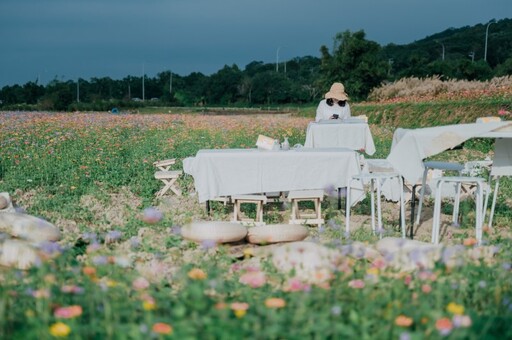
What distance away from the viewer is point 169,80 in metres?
83.1

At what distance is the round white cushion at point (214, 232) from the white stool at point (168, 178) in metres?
3.03

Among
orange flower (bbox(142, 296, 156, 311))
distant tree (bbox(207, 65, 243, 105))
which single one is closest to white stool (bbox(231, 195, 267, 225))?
orange flower (bbox(142, 296, 156, 311))

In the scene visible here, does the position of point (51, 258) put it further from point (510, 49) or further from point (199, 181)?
point (510, 49)

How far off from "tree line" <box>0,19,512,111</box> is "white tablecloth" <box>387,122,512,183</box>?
78.7 ft

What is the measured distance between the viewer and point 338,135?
1007cm

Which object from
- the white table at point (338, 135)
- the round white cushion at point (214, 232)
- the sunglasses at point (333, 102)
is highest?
the sunglasses at point (333, 102)

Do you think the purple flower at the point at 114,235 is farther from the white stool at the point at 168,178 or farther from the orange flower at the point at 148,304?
the white stool at the point at 168,178

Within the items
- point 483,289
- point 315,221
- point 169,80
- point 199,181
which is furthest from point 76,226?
point 169,80

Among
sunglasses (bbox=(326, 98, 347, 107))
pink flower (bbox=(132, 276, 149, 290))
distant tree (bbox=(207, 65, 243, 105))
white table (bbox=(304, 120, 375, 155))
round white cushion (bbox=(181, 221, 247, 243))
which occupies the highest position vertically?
distant tree (bbox=(207, 65, 243, 105))

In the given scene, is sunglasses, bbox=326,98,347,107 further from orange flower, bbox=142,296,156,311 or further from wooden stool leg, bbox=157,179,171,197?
orange flower, bbox=142,296,156,311

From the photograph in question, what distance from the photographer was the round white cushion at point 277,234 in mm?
5543

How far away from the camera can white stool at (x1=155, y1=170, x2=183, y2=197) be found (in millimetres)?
8406

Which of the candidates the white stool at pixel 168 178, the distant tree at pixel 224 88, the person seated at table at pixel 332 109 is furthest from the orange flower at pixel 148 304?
the distant tree at pixel 224 88

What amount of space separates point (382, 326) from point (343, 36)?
36166mm
